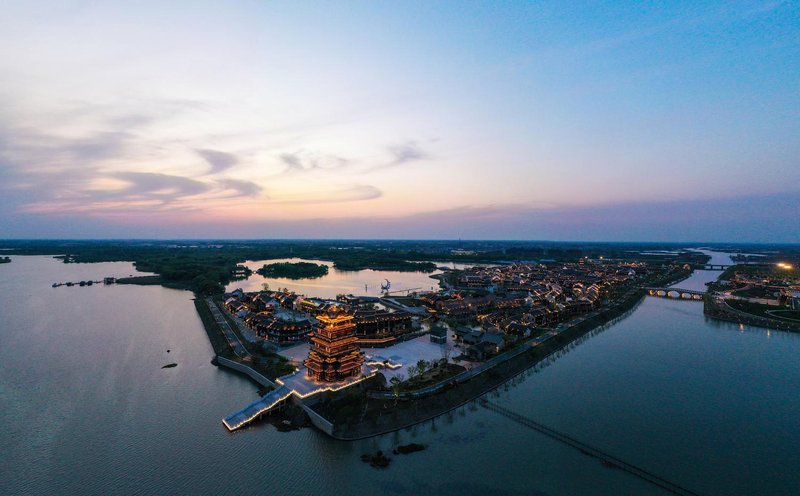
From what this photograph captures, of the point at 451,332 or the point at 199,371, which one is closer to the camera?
the point at 199,371

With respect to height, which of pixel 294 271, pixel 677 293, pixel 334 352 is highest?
pixel 294 271

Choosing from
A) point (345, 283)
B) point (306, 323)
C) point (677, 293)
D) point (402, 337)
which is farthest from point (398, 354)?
point (677, 293)

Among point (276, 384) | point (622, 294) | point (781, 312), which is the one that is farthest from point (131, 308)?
point (781, 312)

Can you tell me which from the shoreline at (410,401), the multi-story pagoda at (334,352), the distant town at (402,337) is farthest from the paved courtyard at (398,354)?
the shoreline at (410,401)

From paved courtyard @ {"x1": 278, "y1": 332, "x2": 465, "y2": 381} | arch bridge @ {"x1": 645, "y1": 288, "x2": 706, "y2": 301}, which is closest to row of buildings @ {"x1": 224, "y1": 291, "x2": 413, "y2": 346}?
paved courtyard @ {"x1": 278, "y1": 332, "x2": 465, "y2": 381}

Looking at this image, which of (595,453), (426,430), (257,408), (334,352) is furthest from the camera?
(334,352)

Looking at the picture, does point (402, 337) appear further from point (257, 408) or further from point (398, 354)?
point (257, 408)

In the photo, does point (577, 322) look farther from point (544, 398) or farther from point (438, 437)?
point (438, 437)
